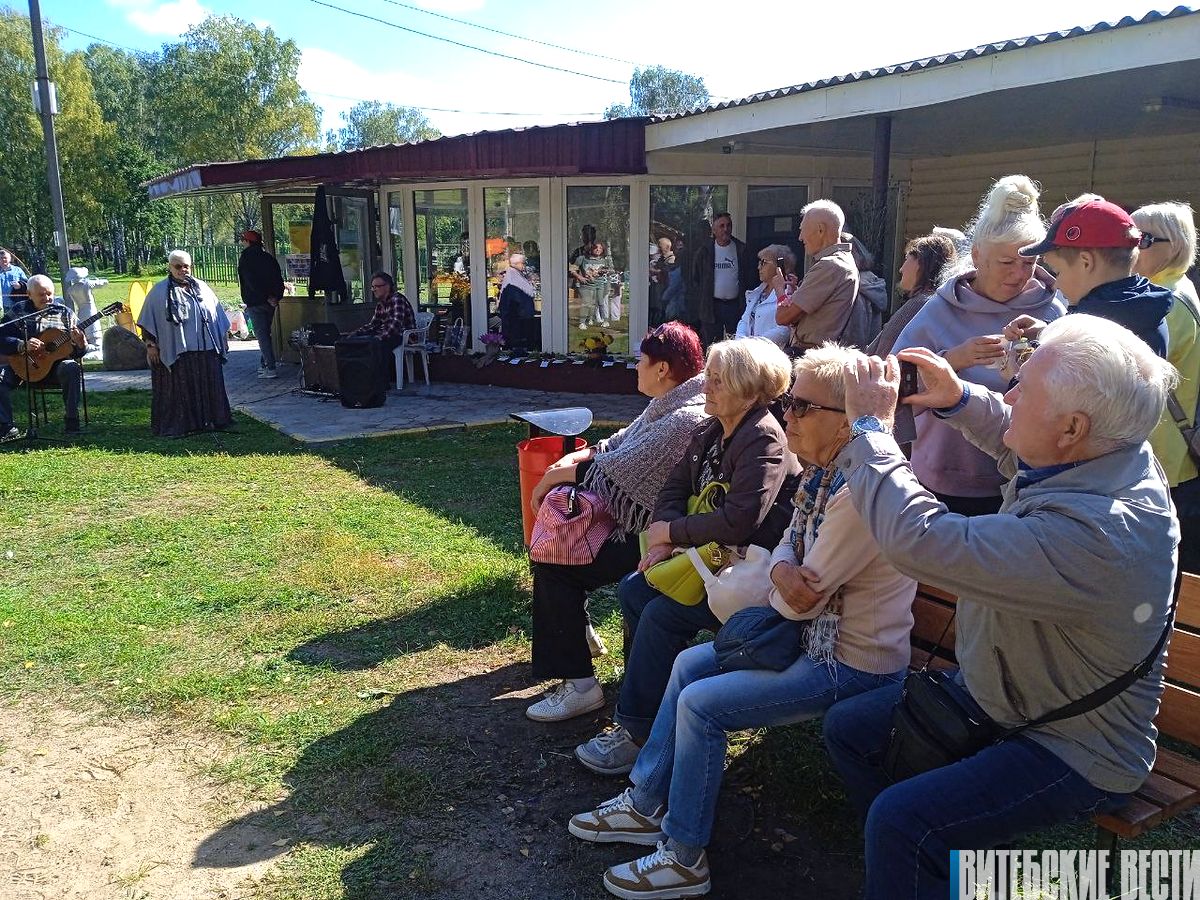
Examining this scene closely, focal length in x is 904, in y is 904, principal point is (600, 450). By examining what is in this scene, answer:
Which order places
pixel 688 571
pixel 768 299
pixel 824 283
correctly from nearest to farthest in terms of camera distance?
1. pixel 688 571
2. pixel 824 283
3. pixel 768 299

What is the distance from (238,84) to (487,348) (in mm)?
36949

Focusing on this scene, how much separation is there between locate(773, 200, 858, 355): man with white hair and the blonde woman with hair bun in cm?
174

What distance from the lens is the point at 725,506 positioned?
2.87 meters

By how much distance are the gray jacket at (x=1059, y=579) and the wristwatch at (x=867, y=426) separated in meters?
0.03

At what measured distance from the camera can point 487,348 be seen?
1164 cm

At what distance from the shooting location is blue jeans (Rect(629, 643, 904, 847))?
2.39 m

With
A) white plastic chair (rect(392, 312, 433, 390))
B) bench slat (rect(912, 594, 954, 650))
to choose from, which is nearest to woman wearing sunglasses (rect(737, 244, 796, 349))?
bench slat (rect(912, 594, 954, 650))

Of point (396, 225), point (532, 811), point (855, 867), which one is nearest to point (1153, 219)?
point (855, 867)

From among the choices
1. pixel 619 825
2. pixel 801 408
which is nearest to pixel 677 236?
pixel 801 408

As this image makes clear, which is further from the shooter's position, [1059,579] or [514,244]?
[514,244]

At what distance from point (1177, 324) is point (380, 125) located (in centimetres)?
8208

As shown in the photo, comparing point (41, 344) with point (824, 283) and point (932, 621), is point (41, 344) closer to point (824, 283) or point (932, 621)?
point (824, 283)

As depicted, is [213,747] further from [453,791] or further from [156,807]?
[453,791]

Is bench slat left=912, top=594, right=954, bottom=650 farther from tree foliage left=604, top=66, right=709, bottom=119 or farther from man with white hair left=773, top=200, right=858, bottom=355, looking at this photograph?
tree foliage left=604, top=66, right=709, bottom=119
